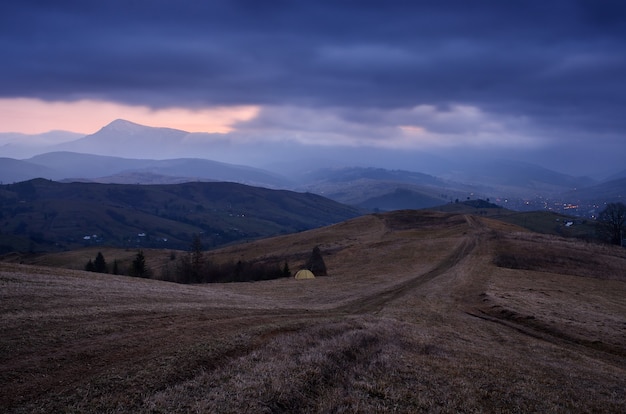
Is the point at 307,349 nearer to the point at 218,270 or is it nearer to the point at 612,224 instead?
the point at 218,270

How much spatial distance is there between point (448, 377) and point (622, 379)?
927 cm

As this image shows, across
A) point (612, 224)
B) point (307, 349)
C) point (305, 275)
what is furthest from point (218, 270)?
point (612, 224)

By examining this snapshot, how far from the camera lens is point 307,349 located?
1722 centimetres

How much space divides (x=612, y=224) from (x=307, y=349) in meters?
99.3

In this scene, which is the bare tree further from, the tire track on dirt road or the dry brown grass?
the dry brown grass

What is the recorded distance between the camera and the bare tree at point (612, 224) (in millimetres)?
89000

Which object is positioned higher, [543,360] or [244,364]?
[244,364]

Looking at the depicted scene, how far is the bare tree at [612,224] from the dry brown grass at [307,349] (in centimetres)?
5823

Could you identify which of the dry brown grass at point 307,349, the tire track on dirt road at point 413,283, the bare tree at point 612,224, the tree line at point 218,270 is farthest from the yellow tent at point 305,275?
the bare tree at point 612,224

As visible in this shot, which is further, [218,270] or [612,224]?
[612,224]

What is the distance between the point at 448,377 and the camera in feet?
52.2

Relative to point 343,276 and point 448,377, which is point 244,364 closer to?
point 448,377

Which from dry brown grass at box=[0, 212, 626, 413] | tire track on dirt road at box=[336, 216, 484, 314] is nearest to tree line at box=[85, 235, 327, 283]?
tire track on dirt road at box=[336, 216, 484, 314]

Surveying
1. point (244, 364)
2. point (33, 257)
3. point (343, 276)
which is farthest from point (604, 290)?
point (33, 257)
